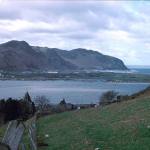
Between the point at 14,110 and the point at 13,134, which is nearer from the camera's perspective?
the point at 13,134

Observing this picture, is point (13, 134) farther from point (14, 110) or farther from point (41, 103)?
point (41, 103)

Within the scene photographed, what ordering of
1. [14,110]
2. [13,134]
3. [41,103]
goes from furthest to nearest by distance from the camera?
1. [41,103]
2. [14,110]
3. [13,134]

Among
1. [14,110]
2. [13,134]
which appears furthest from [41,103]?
[13,134]

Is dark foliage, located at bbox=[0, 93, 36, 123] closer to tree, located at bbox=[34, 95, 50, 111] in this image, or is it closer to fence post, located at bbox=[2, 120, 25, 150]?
tree, located at bbox=[34, 95, 50, 111]

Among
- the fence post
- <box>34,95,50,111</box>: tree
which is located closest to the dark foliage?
<box>34,95,50,111</box>: tree

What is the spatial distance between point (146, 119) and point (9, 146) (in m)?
11.1

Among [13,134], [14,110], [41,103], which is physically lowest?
[41,103]

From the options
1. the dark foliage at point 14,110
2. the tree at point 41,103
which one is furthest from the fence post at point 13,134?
the tree at point 41,103

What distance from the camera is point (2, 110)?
1767 inches

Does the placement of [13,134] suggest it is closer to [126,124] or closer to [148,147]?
[148,147]

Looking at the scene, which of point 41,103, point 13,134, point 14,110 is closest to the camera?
point 13,134

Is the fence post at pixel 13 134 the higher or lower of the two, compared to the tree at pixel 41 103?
higher

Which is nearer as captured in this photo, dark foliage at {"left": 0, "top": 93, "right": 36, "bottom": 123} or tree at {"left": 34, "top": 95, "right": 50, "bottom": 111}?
dark foliage at {"left": 0, "top": 93, "right": 36, "bottom": 123}

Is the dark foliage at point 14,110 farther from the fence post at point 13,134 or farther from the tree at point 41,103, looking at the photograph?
the fence post at point 13,134
